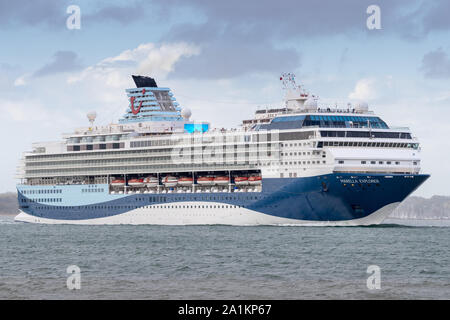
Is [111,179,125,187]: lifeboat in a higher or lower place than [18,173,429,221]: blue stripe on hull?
higher

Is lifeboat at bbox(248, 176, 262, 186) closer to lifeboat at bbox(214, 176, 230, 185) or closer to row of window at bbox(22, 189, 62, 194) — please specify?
lifeboat at bbox(214, 176, 230, 185)

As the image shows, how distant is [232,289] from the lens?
1373 inches

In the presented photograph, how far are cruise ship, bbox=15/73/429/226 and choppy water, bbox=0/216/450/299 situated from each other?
11.0 feet

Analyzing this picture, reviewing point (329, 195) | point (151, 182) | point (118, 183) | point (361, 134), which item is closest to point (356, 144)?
point (361, 134)

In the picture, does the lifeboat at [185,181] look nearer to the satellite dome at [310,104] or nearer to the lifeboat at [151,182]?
the lifeboat at [151,182]

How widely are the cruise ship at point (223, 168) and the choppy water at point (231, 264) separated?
132 inches

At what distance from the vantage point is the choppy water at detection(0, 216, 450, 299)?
34438 millimetres

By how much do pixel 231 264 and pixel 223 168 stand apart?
34.8m

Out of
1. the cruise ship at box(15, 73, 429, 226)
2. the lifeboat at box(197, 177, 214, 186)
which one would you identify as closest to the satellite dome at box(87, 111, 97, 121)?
the cruise ship at box(15, 73, 429, 226)

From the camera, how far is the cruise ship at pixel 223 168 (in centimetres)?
6938

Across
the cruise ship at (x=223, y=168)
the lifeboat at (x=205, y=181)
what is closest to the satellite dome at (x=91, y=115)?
the cruise ship at (x=223, y=168)

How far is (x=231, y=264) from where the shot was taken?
44062 millimetres
